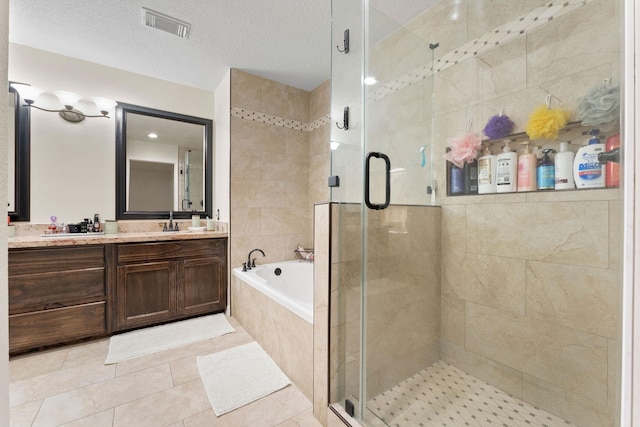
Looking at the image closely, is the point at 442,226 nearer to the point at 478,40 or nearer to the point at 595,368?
the point at 595,368

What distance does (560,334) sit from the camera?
1263 millimetres

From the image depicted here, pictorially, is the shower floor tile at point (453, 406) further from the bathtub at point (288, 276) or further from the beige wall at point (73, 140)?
the beige wall at point (73, 140)

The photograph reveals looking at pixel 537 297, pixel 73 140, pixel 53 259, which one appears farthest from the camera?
pixel 73 140

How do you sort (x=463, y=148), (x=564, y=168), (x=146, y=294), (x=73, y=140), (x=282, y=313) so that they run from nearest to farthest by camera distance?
(x=564, y=168), (x=463, y=148), (x=282, y=313), (x=146, y=294), (x=73, y=140)

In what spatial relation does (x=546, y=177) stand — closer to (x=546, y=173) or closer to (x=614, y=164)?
(x=546, y=173)

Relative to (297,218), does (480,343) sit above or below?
below

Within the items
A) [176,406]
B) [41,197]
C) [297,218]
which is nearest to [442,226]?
[297,218]

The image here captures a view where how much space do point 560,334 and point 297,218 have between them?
2.39 meters

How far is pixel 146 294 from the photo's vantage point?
228 centimetres

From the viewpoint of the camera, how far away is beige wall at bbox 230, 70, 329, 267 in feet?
8.73

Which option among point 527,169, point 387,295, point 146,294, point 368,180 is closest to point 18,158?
point 146,294

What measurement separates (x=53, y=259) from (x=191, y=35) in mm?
2090

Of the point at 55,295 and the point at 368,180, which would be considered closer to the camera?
the point at 368,180

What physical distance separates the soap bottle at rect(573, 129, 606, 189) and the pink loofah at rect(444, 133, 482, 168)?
19.0 inches
